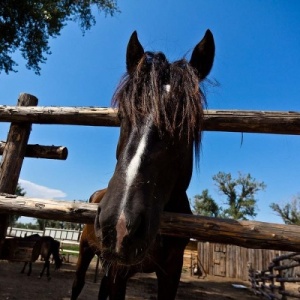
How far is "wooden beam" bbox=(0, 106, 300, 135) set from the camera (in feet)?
7.32

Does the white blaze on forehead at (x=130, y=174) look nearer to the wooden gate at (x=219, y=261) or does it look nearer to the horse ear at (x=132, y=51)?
the horse ear at (x=132, y=51)

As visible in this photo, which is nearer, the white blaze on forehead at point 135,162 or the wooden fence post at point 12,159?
the white blaze on forehead at point 135,162

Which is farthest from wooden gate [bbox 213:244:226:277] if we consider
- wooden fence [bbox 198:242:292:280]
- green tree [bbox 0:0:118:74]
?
green tree [bbox 0:0:118:74]

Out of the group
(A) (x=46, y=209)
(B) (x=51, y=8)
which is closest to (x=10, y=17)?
(B) (x=51, y=8)

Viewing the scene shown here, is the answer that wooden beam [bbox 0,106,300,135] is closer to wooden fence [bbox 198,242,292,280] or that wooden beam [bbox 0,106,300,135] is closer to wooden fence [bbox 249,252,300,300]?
wooden fence [bbox 249,252,300,300]

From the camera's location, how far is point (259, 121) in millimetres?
2260

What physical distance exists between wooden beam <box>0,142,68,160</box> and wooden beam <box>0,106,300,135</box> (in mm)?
305

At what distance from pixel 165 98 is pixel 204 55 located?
0.83 meters

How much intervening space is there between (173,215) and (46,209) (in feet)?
3.60

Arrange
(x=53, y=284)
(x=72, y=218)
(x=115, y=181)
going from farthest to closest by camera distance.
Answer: (x=53, y=284) → (x=72, y=218) → (x=115, y=181)

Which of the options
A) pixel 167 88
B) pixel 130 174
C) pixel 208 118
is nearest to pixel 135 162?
pixel 130 174

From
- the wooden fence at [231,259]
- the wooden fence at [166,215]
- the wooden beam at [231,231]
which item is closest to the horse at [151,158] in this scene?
the wooden beam at [231,231]

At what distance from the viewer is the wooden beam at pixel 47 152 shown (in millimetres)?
3045

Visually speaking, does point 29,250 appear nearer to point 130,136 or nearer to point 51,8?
point 130,136
